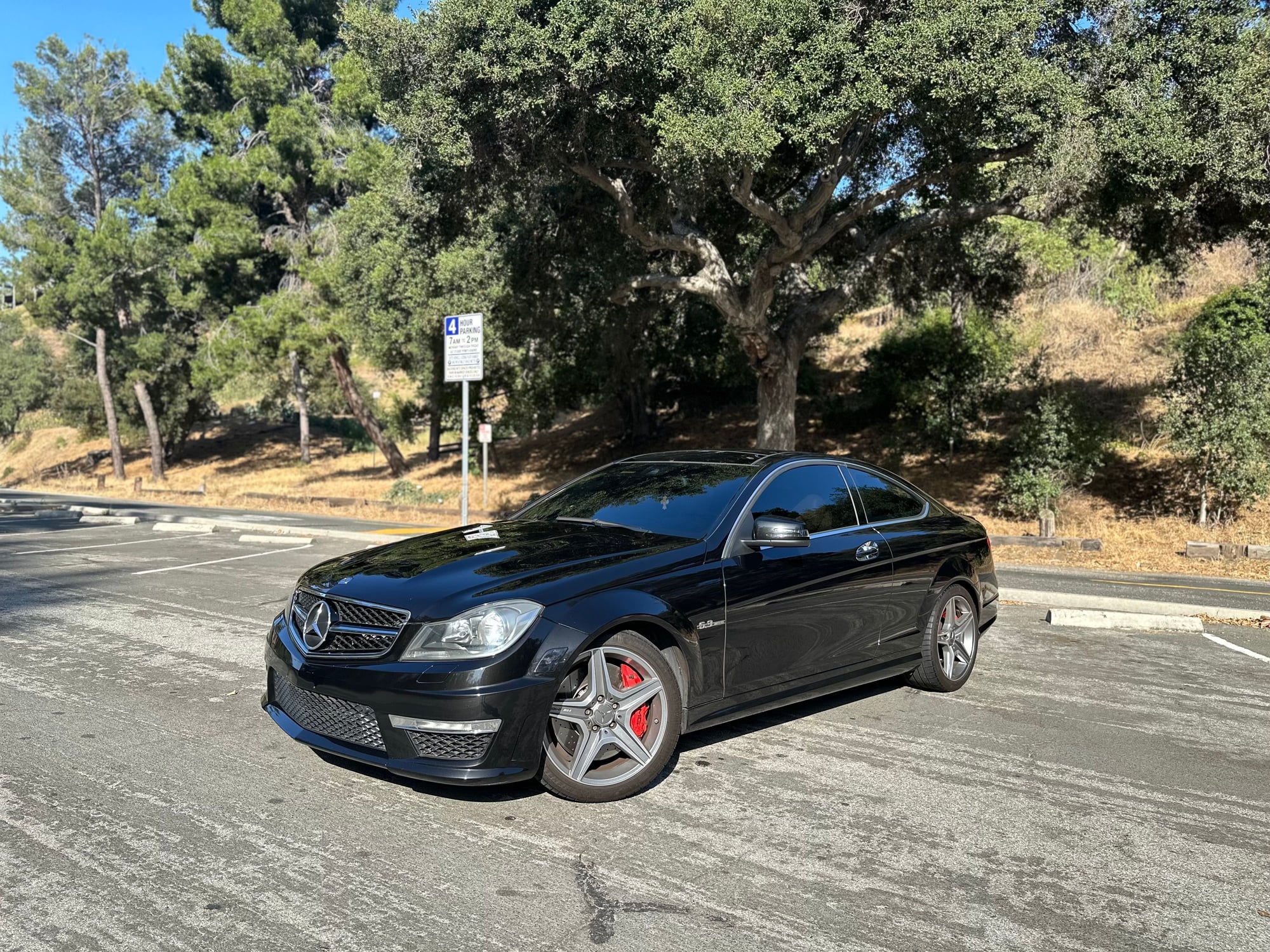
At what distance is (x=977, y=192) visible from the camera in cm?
1680

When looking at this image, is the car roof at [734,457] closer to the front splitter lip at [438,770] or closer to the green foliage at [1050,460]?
the front splitter lip at [438,770]

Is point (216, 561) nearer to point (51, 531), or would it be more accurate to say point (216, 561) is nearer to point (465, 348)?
point (465, 348)

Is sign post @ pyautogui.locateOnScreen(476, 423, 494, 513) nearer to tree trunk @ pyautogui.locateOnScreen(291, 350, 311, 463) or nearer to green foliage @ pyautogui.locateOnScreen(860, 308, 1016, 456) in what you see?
green foliage @ pyautogui.locateOnScreen(860, 308, 1016, 456)

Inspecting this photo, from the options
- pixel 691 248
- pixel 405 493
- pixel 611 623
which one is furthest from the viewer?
pixel 405 493

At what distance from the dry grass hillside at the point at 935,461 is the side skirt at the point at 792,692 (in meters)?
9.38

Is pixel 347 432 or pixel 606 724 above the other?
pixel 347 432

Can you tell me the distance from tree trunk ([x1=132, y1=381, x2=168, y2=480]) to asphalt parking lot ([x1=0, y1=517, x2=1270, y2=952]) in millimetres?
37070

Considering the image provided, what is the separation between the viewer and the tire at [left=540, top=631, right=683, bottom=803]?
13.5 ft

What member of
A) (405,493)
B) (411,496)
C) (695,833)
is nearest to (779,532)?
(695,833)

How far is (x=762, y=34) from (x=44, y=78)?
1446 inches

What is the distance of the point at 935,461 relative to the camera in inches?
857

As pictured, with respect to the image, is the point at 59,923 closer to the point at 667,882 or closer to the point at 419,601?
the point at 419,601

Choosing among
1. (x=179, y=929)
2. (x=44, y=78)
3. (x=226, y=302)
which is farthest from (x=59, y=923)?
(x=44, y=78)

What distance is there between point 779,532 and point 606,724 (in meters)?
1.30
